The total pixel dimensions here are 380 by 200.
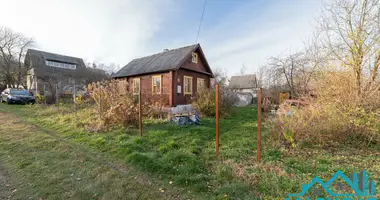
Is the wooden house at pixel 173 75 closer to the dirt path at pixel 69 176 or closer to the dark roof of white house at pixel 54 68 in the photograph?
the dirt path at pixel 69 176

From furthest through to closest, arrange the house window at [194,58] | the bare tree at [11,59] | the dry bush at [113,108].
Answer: the bare tree at [11,59]
the house window at [194,58]
the dry bush at [113,108]

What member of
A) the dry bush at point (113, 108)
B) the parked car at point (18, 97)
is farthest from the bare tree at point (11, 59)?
the dry bush at point (113, 108)

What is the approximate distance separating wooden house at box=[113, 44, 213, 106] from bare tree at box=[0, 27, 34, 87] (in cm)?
1610

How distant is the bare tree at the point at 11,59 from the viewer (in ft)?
65.4

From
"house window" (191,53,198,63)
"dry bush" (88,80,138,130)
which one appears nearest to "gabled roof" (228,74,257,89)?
"house window" (191,53,198,63)

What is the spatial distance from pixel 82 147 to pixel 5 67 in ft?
83.3

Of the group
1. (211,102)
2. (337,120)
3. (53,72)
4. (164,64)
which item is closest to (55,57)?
(53,72)

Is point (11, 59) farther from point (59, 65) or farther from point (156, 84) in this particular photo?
point (156, 84)

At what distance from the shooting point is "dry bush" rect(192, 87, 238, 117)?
29.7ft

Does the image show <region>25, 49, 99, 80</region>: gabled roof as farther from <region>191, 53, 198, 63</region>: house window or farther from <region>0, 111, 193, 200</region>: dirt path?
<region>0, 111, 193, 200</region>: dirt path

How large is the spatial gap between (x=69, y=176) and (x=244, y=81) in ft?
131

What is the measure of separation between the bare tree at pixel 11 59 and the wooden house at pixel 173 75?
16105 millimetres

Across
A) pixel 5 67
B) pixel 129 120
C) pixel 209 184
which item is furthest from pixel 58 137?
pixel 5 67

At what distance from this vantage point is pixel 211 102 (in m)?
9.02
